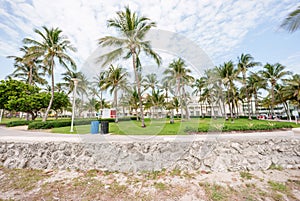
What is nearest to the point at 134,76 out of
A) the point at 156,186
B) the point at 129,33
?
the point at 129,33

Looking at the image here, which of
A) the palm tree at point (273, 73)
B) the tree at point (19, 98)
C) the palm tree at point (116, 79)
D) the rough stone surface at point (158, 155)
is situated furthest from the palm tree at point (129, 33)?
the palm tree at point (273, 73)

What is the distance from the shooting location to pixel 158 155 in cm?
582

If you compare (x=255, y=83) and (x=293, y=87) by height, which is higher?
(x=255, y=83)

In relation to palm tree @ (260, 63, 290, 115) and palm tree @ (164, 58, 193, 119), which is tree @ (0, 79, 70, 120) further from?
palm tree @ (260, 63, 290, 115)

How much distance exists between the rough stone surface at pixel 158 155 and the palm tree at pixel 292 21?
5.11m

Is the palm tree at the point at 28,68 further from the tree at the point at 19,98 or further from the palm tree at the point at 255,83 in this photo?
the palm tree at the point at 255,83

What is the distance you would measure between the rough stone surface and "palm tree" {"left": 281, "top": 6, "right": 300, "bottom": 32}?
5.11m

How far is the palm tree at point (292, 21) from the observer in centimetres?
657

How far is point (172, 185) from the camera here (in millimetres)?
4902

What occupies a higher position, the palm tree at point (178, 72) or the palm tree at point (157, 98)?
the palm tree at point (178, 72)

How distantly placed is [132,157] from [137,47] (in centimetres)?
866

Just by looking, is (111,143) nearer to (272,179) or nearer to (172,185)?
(172,185)

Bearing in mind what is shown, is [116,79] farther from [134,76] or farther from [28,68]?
[28,68]

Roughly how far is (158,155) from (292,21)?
852 centimetres
